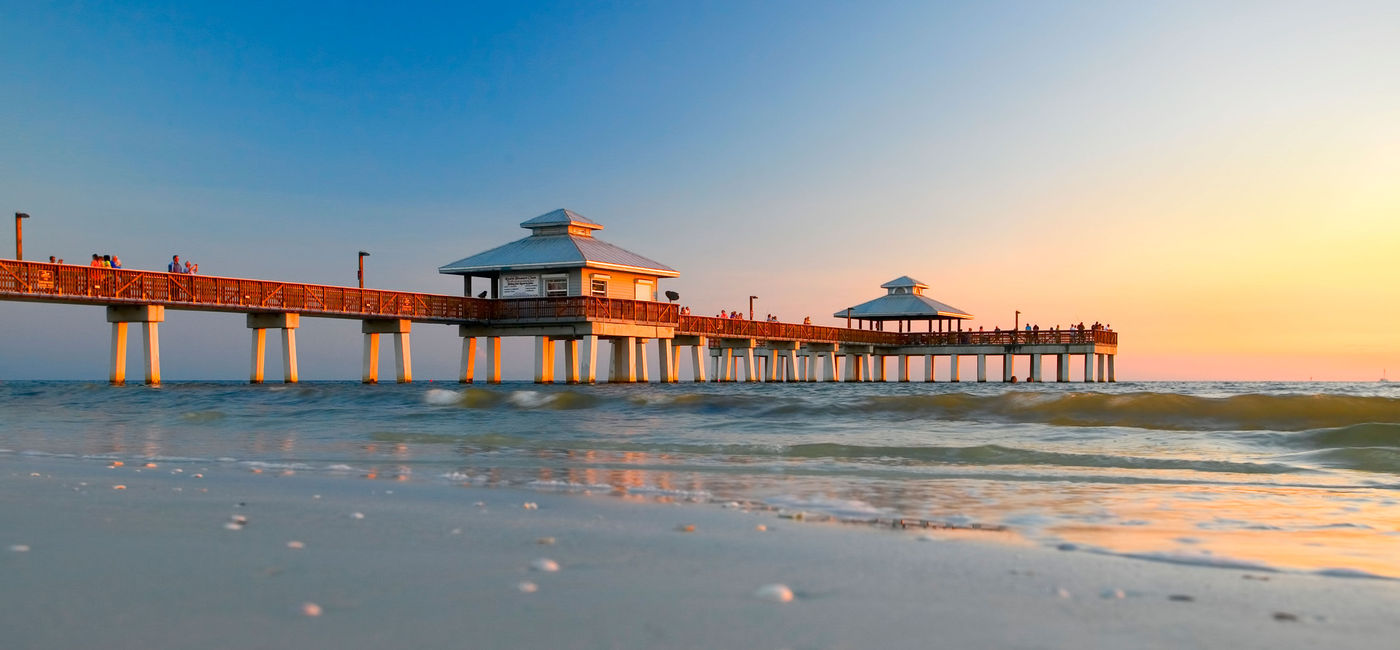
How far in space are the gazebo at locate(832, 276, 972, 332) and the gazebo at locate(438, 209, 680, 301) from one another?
79.4ft

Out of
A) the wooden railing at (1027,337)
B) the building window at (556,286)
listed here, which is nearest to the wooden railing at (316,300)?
the building window at (556,286)

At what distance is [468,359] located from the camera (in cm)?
4109

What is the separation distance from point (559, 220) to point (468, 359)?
7553mm

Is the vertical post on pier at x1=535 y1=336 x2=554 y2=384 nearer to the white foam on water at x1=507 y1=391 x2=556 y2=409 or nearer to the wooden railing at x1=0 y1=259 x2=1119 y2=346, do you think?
the wooden railing at x1=0 y1=259 x2=1119 y2=346

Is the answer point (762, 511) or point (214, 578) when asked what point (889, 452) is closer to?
point (762, 511)

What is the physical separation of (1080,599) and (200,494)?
489cm

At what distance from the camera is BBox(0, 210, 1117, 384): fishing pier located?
28.2 metres

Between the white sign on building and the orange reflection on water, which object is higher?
the white sign on building

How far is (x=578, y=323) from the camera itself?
38.8 meters

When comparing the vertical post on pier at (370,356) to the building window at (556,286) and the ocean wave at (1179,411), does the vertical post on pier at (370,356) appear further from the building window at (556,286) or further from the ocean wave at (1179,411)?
the ocean wave at (1179,411)

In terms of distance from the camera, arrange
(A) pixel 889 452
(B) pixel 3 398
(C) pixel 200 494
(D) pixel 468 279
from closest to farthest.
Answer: (C) pixel 200 494
(A) pixel 889 452
(B) pixel 3 398
(D) pixel 468 279

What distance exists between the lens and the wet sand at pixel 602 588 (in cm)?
263

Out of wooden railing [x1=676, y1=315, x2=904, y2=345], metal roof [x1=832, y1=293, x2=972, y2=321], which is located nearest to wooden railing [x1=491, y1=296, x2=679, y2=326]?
wooden railing [x1=676, y1=315, x2=904, y2=345]

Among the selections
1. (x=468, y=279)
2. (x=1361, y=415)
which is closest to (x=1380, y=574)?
(x=1361, y=415)
